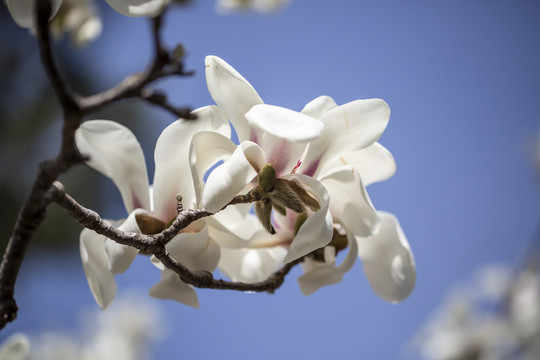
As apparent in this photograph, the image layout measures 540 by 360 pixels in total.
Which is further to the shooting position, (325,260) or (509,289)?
(509,289)

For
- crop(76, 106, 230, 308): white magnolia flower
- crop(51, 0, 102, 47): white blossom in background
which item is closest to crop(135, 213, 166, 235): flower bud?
crop(76, 106, 230, 308): white magnolia flower

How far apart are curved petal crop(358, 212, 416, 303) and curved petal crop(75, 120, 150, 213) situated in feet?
0.70

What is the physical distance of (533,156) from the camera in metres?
2.62

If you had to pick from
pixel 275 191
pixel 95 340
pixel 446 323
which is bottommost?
pixel 95 340

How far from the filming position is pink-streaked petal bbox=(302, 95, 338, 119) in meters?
0.43

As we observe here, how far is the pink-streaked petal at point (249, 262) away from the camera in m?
0.49

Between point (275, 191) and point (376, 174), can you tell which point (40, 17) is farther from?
point (376, 174)

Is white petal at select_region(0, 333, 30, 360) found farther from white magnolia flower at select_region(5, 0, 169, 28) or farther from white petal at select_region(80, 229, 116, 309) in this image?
white magnolia flower at select_region(5, 0, 169, 28)

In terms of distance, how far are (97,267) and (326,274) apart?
0.20m

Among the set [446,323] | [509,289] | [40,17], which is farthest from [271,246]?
[446,323]

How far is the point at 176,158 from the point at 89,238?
99 mm

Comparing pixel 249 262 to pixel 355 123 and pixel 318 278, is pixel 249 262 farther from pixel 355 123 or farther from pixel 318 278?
pixel 355 123

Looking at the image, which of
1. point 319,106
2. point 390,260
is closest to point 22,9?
point 319,106

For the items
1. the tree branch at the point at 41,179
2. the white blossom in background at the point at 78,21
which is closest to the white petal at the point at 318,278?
the tree branch at the point at 41,179
